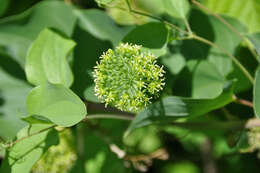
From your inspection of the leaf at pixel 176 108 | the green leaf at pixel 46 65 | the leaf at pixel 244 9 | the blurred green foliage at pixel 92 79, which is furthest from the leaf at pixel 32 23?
the leaf at pixel 244 9

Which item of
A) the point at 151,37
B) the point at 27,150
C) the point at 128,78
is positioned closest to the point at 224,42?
the point at 151,37

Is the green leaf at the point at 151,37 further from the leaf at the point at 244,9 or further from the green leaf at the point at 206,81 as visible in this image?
the leaf at the point at 244,9

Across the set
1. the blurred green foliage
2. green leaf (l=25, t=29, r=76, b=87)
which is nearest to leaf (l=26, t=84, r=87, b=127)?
the blurred green foliage

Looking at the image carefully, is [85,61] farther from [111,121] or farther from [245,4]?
[245,4]

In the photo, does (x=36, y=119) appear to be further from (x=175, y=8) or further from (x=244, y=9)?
(x=244, y=9)

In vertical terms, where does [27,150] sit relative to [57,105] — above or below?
below

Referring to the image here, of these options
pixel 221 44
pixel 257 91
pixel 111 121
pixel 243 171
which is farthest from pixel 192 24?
pixel 243 171

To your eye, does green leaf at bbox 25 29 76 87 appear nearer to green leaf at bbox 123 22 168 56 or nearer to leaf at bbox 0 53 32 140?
green leaf at bbox 123 22 168 56
